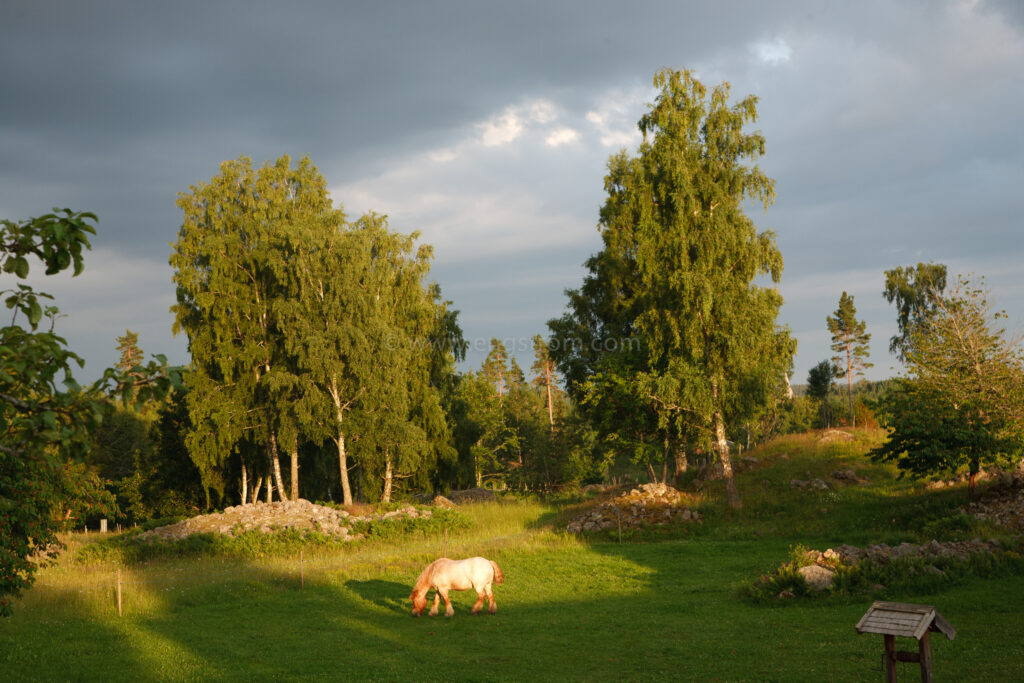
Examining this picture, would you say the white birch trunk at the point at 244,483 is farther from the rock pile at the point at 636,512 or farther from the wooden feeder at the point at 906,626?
the wooden feeder at the point at 906,626

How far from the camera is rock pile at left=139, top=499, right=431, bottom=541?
32.1 m

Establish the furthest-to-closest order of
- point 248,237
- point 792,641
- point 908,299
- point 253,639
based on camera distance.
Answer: point 908,299
point 248,237
point 253,639
point 792,641

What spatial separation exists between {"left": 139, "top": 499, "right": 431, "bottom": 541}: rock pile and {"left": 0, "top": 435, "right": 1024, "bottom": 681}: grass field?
3.51 metres

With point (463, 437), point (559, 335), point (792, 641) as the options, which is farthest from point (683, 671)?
point (463, 437)

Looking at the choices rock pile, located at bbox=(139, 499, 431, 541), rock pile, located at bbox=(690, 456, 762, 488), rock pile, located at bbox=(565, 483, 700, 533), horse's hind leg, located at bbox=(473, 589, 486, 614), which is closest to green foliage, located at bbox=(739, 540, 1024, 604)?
horse's hind leg, located at bbox=(473, 589, 486, 614)

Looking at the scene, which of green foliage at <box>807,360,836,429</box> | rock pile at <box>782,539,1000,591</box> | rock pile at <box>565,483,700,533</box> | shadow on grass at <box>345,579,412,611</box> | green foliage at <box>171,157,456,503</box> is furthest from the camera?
green foliage at <box>807,360,836,429</box>

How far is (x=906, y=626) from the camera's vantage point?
8.13 meters

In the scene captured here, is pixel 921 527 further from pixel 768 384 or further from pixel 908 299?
pixel 908 299

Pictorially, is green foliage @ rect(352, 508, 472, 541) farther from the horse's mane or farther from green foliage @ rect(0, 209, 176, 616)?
→ green foliage @ rect(0, 209, 176, 616)

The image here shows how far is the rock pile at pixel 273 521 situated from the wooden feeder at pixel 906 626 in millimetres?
27136

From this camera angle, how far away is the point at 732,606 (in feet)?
56.7

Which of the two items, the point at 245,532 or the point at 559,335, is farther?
the point at 559,335

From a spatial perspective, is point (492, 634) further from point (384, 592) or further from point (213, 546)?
point (213, 546)

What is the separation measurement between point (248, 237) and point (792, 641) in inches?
1514
